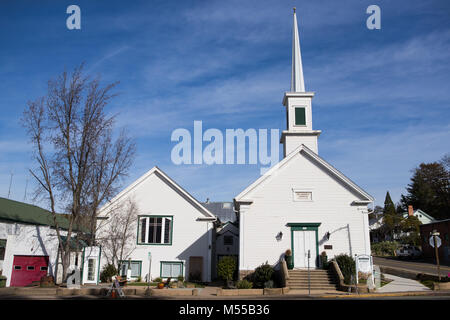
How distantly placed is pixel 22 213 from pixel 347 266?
2876 centimetres

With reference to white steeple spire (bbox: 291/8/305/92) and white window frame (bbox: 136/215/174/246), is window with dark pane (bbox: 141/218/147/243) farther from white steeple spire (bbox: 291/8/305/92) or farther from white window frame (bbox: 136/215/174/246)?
white steeple spire (bbox: 291/8/305/92)

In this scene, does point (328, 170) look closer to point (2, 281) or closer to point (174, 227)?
point (174, 227)

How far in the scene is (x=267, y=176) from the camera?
25.4 meters

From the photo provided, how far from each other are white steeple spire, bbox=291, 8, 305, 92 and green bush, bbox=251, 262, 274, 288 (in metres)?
16.3

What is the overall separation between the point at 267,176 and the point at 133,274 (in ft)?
40.8

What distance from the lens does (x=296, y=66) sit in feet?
111

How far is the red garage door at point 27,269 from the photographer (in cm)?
2478

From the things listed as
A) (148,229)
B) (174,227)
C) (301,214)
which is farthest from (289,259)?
(148,229)

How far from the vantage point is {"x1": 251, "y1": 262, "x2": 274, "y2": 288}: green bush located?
22188 millimetres

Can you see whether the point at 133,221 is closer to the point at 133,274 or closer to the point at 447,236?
the point at 133,274

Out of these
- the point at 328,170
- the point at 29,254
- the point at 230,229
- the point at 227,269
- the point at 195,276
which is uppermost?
the point at 328,170

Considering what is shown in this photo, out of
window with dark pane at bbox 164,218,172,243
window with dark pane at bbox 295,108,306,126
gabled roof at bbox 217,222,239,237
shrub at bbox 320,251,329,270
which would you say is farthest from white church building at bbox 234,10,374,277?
gabled roof at bbox 217,222,239,237

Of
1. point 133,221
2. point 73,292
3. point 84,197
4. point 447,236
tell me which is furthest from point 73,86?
point 447,236

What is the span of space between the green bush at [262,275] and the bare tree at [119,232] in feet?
34.0
